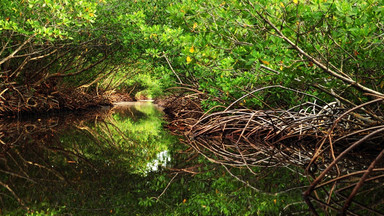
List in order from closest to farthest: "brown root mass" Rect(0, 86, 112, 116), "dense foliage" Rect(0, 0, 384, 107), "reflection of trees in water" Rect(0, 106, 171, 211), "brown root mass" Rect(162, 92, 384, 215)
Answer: "brown root mass" Rect(162, 92, 384, 215) < "reflection of trees in water" Rect(0, 106, 171, 211) < "dense foliage" Rect(0, 0, 384, 107) < "brown root mass" Rect(0, 86, 112, 116)

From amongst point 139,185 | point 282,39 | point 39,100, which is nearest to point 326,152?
point 282,39

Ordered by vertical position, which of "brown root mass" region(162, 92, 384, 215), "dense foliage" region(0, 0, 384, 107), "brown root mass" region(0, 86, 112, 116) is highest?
"dense foliage" region(0, 0, 384, 107)

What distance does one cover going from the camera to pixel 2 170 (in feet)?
8.05

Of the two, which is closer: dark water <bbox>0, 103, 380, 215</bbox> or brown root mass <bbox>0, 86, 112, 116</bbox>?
dark water <bbox>0, 103, 380, 215</bbox>

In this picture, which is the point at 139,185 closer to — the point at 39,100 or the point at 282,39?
the point at 282,39

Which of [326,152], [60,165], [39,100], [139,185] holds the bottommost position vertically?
[39,100]

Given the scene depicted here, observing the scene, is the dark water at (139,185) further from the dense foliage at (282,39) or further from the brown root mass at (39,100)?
the brown root mass at (39,100)

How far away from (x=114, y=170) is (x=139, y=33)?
591 centimetres

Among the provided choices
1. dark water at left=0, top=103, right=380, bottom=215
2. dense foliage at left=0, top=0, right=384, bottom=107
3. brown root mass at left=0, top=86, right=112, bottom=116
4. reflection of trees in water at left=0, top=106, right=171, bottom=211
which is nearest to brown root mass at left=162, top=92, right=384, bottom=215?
dark water at left=0, top=103, right=380, bottom=215

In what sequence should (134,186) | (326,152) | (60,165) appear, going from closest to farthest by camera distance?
(134,186) → (60,165) → (326,152)

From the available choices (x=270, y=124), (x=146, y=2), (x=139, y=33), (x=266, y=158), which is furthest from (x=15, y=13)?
(x=266, y=158)

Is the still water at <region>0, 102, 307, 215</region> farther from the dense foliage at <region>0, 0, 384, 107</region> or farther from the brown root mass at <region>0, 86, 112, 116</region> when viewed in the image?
the brown root mass at <region>0, 86, 112, 116</region>

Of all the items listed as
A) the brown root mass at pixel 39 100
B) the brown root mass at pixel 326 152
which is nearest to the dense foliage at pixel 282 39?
the brown root mass at pixel 326 152

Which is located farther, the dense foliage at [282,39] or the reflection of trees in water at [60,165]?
the dense foliage at [282,39]
